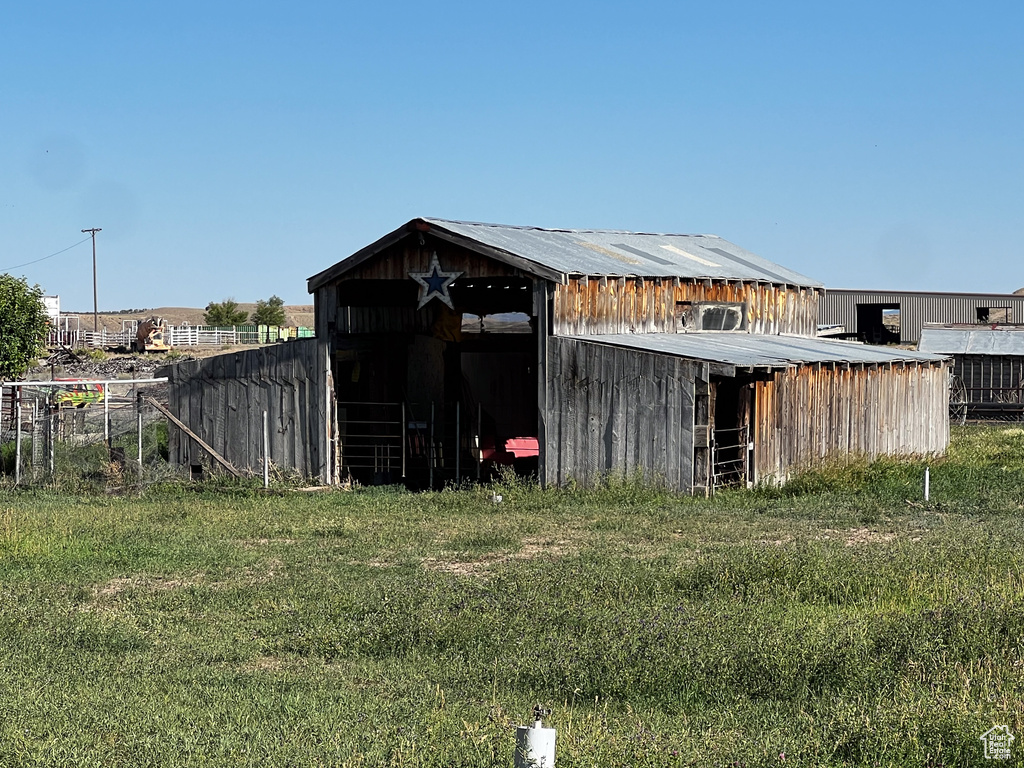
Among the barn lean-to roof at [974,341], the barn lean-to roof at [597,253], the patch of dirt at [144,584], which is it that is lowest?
the patch of dirt at [144,584]

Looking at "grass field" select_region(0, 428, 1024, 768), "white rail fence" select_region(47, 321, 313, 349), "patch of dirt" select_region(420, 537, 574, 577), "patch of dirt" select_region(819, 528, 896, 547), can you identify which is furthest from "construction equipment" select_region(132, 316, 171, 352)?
"patch of dirt" select_region(819, 528, 896, 547)

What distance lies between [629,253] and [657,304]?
120 inches

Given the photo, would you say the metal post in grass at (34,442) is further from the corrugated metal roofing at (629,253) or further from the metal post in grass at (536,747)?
the metal post in grass at (536,747)

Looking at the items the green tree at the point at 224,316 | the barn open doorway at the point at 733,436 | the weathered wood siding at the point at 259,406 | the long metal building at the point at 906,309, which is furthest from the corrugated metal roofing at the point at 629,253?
the green tree at the point at 224,316

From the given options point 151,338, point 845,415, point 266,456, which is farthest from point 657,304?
point 151,338

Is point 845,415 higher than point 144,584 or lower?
higher

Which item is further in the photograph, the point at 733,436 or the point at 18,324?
the point at 18,324

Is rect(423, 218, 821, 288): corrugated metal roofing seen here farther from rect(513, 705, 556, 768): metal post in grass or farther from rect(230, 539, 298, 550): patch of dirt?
rect(513, 705, 556, 768): metal post in grass

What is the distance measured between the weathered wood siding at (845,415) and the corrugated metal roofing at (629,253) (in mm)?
4537

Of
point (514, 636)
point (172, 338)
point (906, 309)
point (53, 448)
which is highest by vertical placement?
point (906, 309)

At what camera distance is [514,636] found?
37.9 feet

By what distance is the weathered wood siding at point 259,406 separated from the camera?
86.2 ft

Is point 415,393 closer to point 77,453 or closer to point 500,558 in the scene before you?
point 77,453

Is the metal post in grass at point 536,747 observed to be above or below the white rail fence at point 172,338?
below
